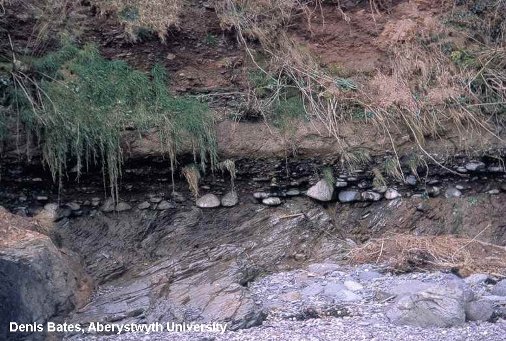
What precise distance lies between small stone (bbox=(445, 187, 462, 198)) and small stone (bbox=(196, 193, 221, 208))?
6.99 ft

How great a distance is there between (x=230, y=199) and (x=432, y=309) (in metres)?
2.27

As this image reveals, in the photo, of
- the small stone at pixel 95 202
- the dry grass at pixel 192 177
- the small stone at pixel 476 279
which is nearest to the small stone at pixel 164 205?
the dry grass at pixel 192 177

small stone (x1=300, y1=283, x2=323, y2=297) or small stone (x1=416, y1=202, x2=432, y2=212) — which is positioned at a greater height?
small stone (x1=416, y1=202, x2=432, y2=212)

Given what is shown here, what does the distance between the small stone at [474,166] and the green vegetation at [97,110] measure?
2382 mm

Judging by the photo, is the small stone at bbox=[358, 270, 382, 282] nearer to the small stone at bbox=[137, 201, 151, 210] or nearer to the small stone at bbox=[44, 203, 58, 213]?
the small stone at bbox=[137, 201, 151, 210]

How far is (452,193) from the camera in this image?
6504 mm

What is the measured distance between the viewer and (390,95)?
6730mm

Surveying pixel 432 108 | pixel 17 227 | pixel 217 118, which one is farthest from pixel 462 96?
pixel 17 227

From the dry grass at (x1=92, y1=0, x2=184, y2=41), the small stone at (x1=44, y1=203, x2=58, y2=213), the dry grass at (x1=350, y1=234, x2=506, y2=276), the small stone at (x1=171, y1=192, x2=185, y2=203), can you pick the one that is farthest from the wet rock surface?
the dry grass at (x1=92, y1=0, x2=184, y2=41)

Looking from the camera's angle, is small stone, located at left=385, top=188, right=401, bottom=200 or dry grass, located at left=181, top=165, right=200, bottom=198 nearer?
dry grass, located at left=181, top=165, right=200, bottom=198

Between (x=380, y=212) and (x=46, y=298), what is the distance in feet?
10.6

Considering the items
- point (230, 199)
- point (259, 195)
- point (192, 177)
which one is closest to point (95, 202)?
point (192, 177)

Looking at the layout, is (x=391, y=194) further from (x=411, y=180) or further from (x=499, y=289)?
(x=499, y=289)

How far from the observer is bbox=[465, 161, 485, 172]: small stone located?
21.4 feet
